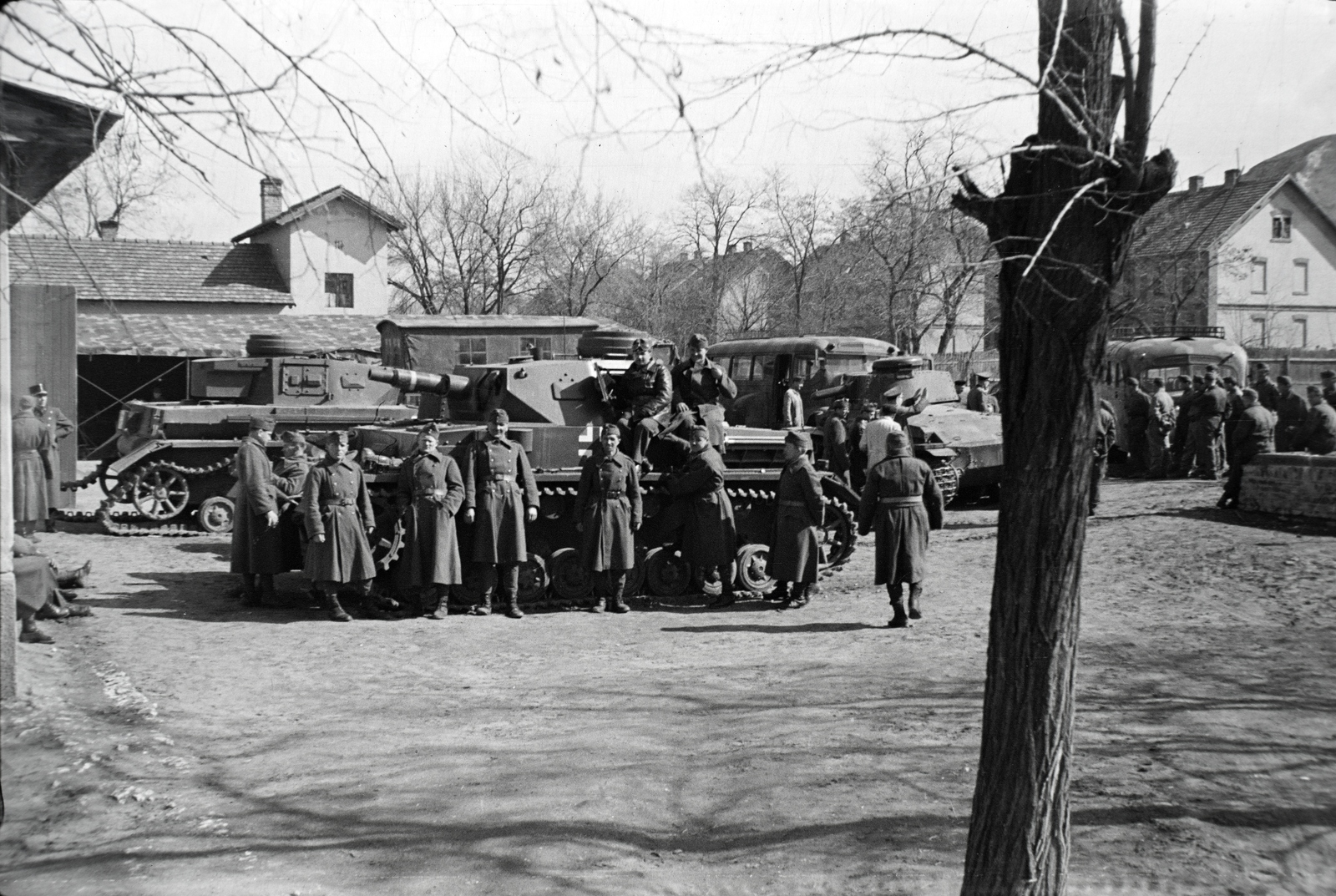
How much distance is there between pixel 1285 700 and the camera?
7.74 m

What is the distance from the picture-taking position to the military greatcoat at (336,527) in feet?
37.1

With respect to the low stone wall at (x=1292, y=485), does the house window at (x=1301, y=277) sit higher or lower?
higher

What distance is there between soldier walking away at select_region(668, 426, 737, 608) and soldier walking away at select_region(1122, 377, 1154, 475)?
11.7 meters

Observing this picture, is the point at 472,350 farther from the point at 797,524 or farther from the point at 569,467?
the point at 797,524

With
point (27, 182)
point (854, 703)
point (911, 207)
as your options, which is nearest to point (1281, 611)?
point (854, 703)

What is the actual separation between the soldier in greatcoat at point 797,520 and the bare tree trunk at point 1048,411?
7.55 meters

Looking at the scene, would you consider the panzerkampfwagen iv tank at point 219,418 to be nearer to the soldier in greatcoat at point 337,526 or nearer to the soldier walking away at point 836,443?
the soldier in greatcoat at point 337,526

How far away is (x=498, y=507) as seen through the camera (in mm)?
11969

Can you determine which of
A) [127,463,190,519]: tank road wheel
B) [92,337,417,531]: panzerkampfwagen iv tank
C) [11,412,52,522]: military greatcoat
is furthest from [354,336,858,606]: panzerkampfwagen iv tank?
[11,412,52,522]: military greatcoat

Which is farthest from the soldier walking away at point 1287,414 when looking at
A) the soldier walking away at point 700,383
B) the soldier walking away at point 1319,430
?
the soldier walking away at point 700,383

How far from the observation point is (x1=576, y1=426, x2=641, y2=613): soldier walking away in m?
12.0

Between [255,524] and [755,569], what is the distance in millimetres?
4860

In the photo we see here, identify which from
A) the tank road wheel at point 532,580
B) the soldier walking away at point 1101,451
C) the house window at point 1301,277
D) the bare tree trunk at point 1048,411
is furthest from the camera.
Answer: the house window at point 1301,277

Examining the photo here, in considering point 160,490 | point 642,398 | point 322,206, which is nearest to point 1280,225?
point 642,398
